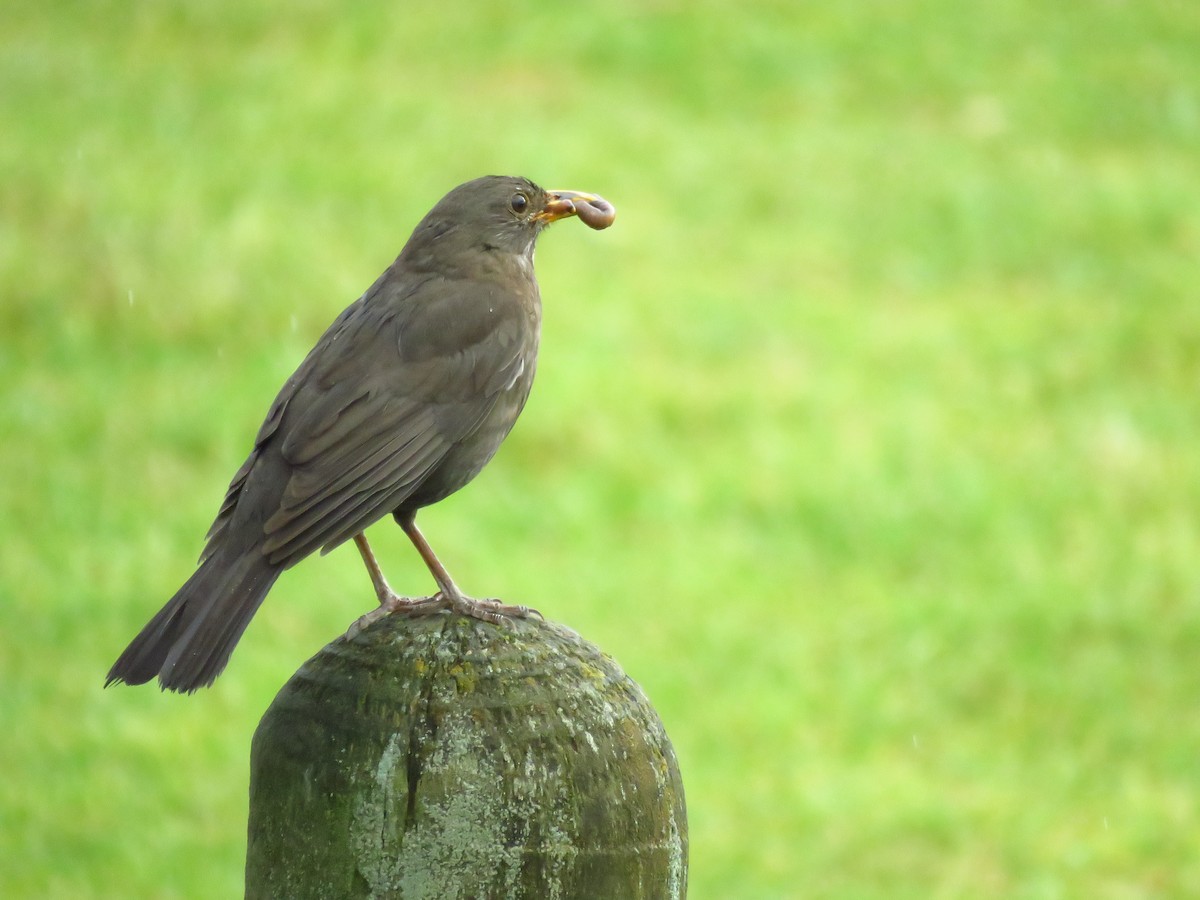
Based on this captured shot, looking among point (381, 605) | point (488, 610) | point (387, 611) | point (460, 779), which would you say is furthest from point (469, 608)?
point (381, 605)

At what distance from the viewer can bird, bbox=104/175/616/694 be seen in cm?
293

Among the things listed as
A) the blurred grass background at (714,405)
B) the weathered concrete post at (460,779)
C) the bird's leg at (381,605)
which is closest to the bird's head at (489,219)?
the bird's leg at (381,605)

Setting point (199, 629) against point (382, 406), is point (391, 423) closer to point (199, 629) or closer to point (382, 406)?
point (382, 406)

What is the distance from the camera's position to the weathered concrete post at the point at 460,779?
254 centimetres

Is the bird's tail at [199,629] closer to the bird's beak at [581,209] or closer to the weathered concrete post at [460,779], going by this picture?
the weathered concrete post at [460,779]

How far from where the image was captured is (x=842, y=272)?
1136 centimetres

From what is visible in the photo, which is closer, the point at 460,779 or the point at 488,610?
the point at 460,779

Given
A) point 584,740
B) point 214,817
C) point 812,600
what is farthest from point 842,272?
point 584,740

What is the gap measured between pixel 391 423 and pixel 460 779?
1.12m

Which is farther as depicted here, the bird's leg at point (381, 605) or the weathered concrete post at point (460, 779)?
the bird's leg at point (381, 605)

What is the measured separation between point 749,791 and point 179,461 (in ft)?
11.6

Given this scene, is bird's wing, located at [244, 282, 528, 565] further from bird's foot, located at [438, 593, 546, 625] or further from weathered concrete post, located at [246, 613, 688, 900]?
weathered concrete post, located at [246, 613, 688, 900]

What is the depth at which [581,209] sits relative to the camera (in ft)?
13.3

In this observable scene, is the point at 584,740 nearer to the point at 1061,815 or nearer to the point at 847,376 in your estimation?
the point at 1061,815
